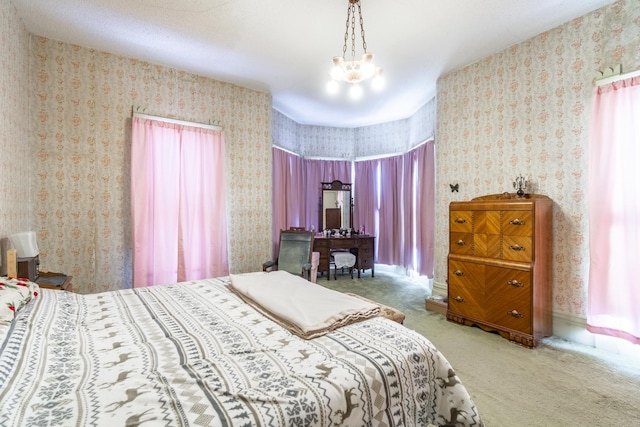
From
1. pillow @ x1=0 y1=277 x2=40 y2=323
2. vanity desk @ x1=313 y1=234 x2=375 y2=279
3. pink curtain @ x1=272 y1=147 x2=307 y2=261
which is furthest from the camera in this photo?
vanity desk @ x1=313 y1=234 x2=375 y2=279

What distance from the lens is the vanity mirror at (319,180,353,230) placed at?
5.77 meters

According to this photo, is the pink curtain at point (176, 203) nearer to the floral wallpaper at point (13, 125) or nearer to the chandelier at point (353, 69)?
the floral wallpaper at point (13, 125)

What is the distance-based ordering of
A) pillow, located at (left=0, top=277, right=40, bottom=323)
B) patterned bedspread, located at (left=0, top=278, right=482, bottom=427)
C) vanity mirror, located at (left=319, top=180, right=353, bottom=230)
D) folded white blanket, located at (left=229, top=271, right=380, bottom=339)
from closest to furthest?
1. patterned bedspread, located at (left=0, top=278, right=482, bottom=427)
2. pillow, located at (left=0, top=277, right=40, bottom=323)
3. folded white blanket, located at (left=229, top=271, right=380, bottom=339)
4. vanity mirror, located at (left=319, top=180, right=353, bottom=230)

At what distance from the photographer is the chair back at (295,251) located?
394cm

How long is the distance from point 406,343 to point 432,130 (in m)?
3.96

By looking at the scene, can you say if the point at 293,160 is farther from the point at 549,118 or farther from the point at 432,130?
the point at 549,118

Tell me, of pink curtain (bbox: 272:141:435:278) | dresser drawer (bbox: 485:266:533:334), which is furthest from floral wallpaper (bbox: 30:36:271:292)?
dresser drawer (bbox: 485:266:533:334)

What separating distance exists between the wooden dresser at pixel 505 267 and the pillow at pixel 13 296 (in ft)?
11.5

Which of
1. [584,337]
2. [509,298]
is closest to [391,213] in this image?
[509,298]

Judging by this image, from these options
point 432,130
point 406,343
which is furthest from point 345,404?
point 432,130

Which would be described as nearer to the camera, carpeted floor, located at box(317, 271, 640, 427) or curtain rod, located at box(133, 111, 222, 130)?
carpeted floor, located at box(317, 271, 640, 427)

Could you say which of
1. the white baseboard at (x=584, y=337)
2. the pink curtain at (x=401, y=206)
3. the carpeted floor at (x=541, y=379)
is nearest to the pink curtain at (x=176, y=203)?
the carpeted floor at (x=541, y=379)

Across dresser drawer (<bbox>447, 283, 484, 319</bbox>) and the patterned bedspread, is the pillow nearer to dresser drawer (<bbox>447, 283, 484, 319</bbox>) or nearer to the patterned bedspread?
the patterned bedspread

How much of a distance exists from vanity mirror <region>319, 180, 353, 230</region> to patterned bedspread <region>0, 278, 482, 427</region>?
415cm
